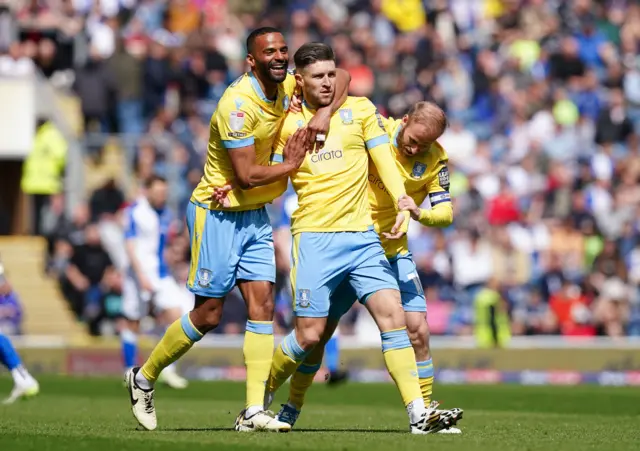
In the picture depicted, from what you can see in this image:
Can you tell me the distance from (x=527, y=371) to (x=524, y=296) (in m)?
2.72

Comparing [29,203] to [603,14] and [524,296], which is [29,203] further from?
[603,14]

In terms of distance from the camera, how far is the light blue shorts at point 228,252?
10312 millimetres

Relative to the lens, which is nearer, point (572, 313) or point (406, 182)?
point (406, 182)

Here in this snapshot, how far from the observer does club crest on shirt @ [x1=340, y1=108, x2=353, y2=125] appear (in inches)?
400

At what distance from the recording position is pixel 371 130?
33.5 ft

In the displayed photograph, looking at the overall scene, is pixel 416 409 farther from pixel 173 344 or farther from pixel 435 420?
pixel 173 344

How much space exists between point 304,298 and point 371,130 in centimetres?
126

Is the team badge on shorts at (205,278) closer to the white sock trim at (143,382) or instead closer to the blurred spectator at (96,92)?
the white sock trim at (143,382)

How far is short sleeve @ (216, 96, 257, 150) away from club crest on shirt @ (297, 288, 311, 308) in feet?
3.51

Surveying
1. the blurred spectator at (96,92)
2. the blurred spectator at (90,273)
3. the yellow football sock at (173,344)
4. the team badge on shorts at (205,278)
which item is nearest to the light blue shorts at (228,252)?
the team badge on shorts at (205,278)

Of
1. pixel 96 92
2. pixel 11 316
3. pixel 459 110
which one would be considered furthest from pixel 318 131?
pixel 459 110

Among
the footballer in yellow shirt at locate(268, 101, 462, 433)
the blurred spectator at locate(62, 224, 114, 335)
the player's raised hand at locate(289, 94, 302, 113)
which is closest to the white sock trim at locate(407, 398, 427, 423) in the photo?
the footballer in yellow shirt at locate(268, 101, 462, 433)

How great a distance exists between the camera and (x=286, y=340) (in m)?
10.2

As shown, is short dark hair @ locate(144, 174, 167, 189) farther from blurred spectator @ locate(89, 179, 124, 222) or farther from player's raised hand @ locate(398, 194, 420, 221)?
player's raised hand @ locate(398, 194, 420, 221)
